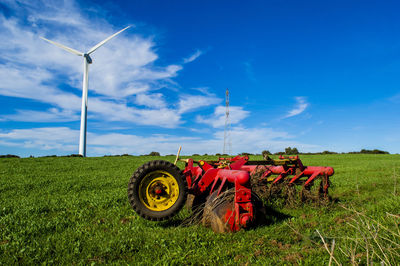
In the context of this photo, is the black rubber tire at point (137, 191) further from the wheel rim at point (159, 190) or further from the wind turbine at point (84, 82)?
the wind turbine at point (84, 82)

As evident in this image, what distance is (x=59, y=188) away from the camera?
1308 centimetres

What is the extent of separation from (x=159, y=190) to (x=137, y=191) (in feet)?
1.54

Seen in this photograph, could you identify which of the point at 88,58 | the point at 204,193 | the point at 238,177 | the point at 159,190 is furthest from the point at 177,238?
the point at 88,58

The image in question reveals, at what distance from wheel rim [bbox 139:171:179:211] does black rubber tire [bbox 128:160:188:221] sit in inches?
3.6

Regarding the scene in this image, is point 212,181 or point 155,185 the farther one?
point 212,181

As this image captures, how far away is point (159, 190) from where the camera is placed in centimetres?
567

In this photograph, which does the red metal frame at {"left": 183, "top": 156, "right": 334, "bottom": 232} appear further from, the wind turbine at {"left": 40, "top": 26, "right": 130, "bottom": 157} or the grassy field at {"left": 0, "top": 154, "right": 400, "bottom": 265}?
the wind turbine at {"left": 40, "top": 26, "right": 130, "bottom": 157}

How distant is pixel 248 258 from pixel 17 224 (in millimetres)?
6245

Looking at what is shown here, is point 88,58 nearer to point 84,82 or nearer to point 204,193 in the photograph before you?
point 84,82

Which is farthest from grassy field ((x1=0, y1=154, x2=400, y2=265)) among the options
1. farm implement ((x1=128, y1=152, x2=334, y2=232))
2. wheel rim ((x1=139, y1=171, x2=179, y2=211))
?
wheel rim ((x1=139, y1=171, x2=179, y2=211))

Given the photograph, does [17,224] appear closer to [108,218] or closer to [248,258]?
[108,218]

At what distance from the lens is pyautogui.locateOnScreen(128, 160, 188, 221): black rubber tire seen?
5477mm

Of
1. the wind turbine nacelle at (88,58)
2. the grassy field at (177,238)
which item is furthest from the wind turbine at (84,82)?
the grassy field at (177,238)

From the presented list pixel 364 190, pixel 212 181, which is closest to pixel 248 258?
pixel 212 181
